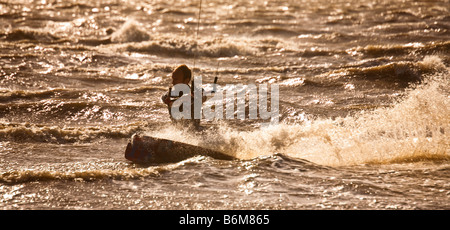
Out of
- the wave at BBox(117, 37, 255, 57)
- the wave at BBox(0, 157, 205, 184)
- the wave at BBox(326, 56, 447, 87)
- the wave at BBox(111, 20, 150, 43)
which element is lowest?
the wave at BBox(0, 157, 205, 184)

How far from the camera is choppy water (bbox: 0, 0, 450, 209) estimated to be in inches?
244

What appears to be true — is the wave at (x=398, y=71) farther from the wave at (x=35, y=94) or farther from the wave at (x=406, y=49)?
the wave at (x=35, y=94)

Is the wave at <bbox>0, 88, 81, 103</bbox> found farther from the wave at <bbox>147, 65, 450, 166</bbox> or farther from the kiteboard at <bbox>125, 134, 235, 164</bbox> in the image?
the kiteboard at <bbox>125, 134, 235, 164</bbox>

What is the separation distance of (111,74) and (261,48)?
4.71m

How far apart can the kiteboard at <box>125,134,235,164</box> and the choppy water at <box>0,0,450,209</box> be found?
0.58 ft

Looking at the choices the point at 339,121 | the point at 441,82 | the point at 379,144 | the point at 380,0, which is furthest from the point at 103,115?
the point at 380,0

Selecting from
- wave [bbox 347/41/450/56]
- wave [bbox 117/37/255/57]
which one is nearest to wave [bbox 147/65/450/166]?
wave [bbox 347/41/450/56]

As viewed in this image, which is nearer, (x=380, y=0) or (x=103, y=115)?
(x=103, y=115)

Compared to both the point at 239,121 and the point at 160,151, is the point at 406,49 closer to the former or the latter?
the point at 239,121

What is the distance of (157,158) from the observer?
7.44 m

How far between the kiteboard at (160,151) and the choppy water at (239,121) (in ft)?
0.58

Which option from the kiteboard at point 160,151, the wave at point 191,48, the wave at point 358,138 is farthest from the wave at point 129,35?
the kiteboard at point 160,151

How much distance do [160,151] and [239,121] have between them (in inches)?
102
